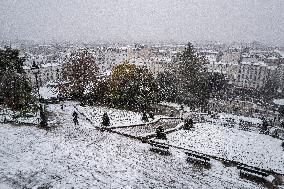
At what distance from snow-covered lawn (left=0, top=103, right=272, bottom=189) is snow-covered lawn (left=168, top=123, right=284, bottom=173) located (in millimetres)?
2209

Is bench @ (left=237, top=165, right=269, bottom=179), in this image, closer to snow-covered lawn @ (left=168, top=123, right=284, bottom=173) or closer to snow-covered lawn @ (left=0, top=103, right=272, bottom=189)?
snow-covered lawn @ (left=0, top=103, right=272, bottom=189)

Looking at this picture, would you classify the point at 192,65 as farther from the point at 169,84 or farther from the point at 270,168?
the point at 270,168

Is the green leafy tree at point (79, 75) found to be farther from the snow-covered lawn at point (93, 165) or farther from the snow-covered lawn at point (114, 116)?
the snow-covered lawn at point (93, 165)

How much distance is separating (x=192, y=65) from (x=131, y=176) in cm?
4015

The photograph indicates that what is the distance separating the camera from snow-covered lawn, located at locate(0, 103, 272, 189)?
594 inches

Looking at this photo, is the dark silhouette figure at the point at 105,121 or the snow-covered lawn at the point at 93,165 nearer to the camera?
the snow-covered lawn at the point at 93,165

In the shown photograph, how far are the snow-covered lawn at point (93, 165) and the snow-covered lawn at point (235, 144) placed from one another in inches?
87.0

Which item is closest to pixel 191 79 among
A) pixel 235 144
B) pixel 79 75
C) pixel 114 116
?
pixel 79 75

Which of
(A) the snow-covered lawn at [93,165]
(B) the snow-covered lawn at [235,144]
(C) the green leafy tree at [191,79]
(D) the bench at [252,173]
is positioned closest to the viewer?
(A) the snow-covered lawn at [93,165]

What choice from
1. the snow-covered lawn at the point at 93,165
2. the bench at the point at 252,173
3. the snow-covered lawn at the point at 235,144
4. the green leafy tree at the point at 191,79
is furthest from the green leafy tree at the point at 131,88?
the bench at the point at 252,173

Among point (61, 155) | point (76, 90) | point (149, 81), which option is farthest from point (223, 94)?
point (61, 155)

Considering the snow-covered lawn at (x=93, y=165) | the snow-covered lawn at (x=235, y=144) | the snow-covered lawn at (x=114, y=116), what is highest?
the snow-covered lawn at (x=114, y=116)

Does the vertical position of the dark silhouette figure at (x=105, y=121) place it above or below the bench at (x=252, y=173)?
above

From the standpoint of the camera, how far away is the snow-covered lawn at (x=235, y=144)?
19.4 meters
